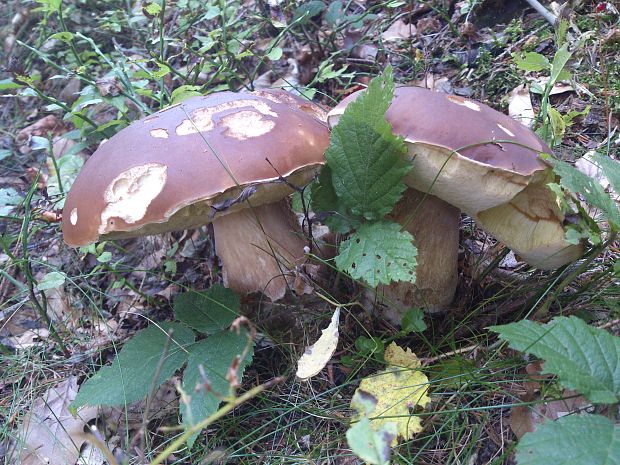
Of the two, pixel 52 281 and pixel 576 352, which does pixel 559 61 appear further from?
pixel 52 281

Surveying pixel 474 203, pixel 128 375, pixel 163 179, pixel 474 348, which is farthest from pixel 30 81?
pixel 474 348

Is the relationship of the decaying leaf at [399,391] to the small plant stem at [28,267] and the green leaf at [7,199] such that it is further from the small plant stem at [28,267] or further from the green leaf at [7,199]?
the green leaf at [7,199]

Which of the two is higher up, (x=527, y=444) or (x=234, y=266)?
(x=527, y=444)

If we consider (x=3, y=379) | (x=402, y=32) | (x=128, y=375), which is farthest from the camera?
(x=402, y=32)

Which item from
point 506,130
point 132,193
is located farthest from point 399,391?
point 132,193

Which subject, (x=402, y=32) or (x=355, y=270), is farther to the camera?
(x=402, y=32)

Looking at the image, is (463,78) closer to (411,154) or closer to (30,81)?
(411,154)

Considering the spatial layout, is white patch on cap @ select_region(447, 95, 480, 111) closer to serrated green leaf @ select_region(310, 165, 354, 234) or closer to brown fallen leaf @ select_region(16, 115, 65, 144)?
serrated green leaf @ select_region(310, 165, 354, 234)

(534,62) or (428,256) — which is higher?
(534,62)
